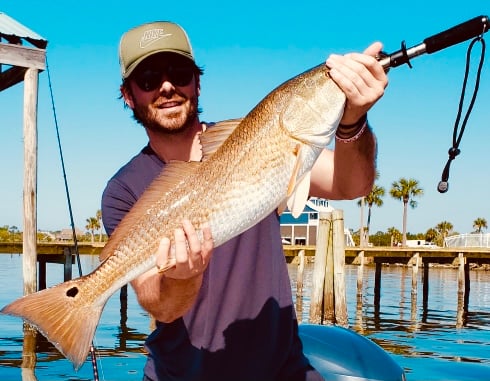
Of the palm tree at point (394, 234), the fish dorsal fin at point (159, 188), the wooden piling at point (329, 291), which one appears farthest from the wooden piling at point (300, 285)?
the palm tree at point (394, 234)

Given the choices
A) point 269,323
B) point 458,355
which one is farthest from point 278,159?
point 458,355

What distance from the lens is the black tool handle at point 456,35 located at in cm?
252

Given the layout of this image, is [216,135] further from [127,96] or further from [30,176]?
[30,176]

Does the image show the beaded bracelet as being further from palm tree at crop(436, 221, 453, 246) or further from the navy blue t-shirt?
palm tree at crop(436, 221, 453, 246)

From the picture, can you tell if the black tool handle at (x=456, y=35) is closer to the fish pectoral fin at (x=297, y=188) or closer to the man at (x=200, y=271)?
the man at (x=200, y=271)

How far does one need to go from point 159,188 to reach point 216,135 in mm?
348

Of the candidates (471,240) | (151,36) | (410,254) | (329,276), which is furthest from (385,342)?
(471,240)

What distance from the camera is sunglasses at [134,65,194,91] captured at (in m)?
3.54

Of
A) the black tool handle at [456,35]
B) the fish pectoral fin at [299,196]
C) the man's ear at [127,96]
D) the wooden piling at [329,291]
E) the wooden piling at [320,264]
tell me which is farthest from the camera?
the wooden piling at [329,291]

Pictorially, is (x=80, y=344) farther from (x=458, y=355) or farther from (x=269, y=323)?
(x=458, y=355)

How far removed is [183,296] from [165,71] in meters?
1.17

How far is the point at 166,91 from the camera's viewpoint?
139 inches

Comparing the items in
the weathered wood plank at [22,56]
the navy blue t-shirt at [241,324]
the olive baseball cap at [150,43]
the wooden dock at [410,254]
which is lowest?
the wooden dock at [410,254]

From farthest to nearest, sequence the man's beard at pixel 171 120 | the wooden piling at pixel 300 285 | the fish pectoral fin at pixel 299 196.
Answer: the wooden piling at pixel 300 285 < the man's beard at pixel 171 120 < the fish pectoral fin at pixel 299 196
